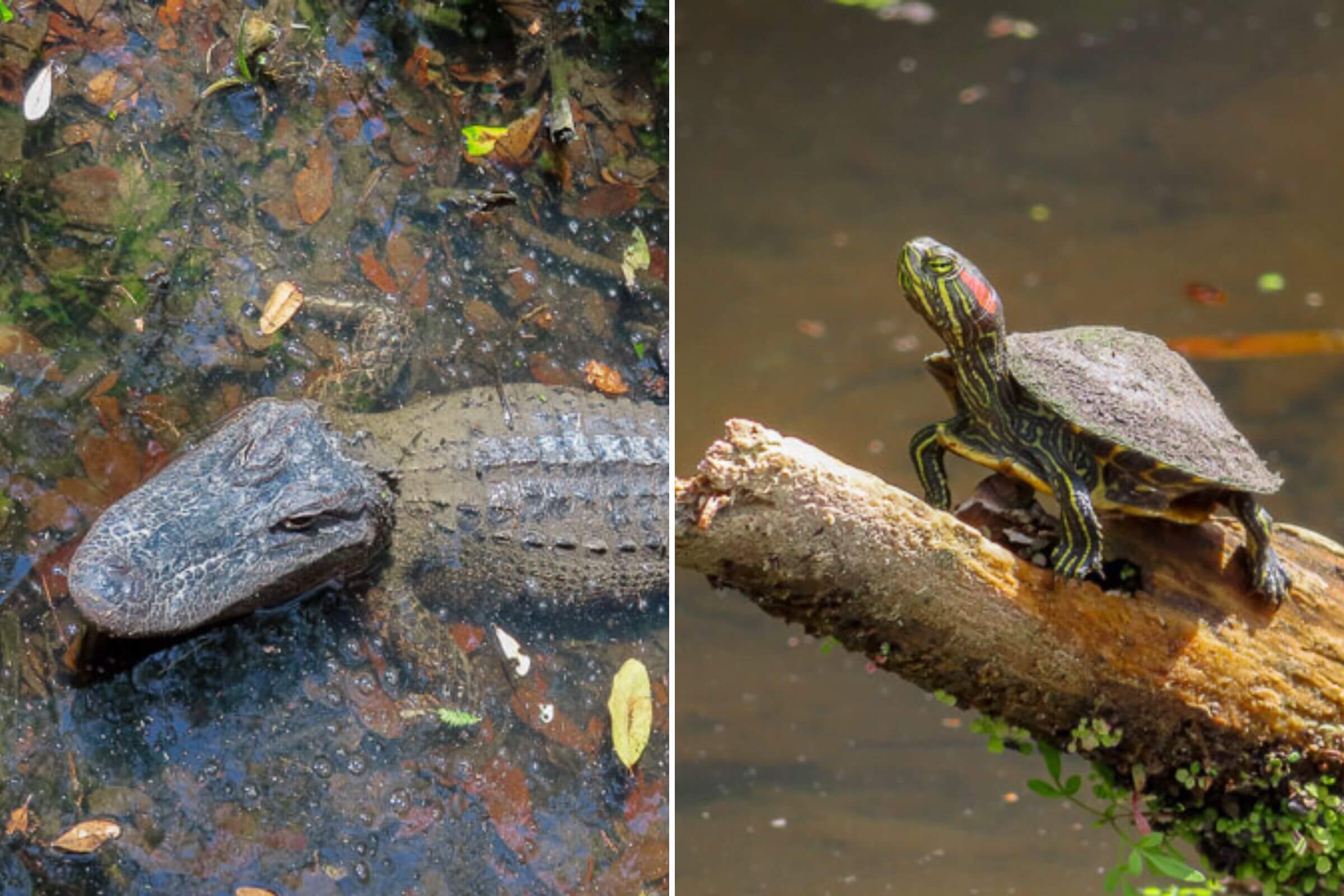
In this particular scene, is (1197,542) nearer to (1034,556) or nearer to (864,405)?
(1034,556)

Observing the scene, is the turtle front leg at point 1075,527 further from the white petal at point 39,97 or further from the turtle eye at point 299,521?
the white petal at point 39,97

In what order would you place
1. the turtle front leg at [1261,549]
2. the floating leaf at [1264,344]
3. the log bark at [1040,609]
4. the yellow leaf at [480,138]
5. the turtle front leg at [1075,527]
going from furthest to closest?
the floating leaf at [1264,344] → the turtle front leg at [1261,549] → the turtle front leg at [1075,527] → the log bark at [1040,609] → the yellow leaf at [480,138]

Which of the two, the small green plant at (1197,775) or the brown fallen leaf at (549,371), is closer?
the brown fallen leaf at (549,371)

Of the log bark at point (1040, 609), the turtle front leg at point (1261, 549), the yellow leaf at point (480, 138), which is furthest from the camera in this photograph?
the turtle front leg at point (1261, 549)

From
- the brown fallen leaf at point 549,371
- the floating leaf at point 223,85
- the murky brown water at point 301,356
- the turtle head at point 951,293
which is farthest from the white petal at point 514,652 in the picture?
the turtle head at point 951,293

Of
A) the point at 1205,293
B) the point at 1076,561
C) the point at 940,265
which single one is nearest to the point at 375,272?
the point at 940,265

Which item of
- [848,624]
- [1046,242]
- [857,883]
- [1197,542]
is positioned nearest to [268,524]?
[848,624]
